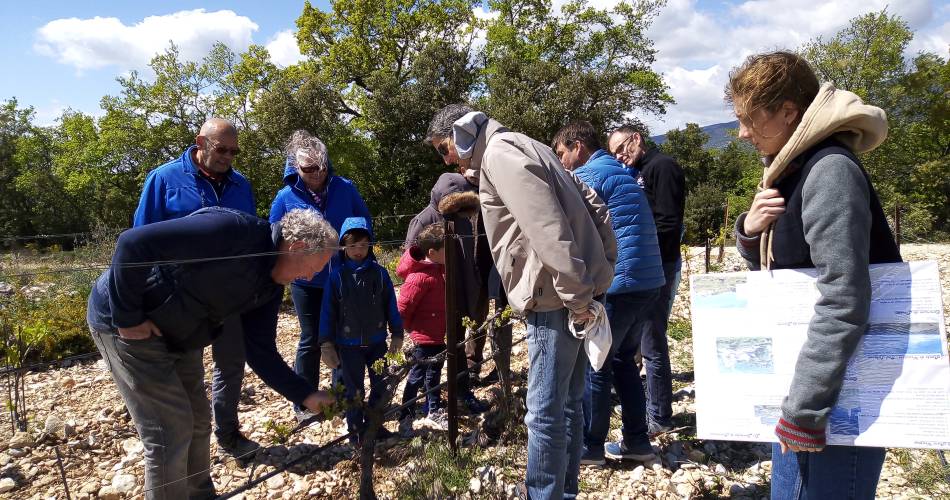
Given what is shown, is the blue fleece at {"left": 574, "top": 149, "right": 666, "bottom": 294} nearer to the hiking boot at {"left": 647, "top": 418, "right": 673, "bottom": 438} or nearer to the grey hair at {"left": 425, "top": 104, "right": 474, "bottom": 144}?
the grey hair at {"left": 425, "top": 104, "right": 474, "bottom": 144}

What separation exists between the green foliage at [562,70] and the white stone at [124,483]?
18.4 metres

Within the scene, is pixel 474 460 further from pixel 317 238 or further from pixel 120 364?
pixel 120 364

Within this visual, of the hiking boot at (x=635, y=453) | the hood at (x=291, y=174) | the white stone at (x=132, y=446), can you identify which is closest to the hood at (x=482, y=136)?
the hood at (x=291, y=174)

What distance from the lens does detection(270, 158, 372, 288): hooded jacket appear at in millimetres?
3582

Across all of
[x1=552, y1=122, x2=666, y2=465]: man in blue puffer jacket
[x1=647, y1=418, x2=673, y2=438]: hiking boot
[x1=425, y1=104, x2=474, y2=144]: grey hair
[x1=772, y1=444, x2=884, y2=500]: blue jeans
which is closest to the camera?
[x1=772, y1=444, x2=884, y2=500]: blue jeans

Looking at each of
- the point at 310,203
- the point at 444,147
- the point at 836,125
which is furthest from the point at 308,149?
the point at 836,125

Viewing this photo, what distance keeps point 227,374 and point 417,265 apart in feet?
4.48

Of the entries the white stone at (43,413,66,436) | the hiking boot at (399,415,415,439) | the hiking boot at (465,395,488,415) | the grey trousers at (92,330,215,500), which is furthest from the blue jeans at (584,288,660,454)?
the white stone at (43,413,66,436)

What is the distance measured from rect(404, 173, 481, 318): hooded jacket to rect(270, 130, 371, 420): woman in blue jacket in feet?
1.43

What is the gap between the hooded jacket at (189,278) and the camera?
204cm

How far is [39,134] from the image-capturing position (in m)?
38.6

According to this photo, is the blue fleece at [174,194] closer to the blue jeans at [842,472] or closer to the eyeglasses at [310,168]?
the eyeglasses at [310,168]

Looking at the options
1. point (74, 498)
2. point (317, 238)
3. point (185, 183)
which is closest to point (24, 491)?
point (74, 498)

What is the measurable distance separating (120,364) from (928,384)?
8.84 feet
